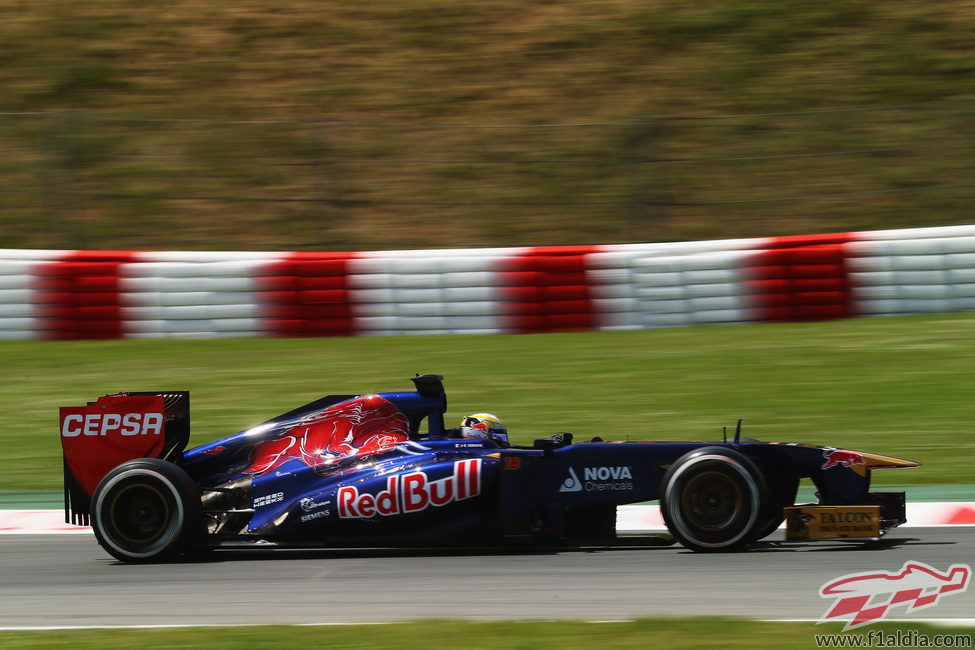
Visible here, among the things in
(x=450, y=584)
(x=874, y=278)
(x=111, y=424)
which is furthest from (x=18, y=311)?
(x=874, y=278)

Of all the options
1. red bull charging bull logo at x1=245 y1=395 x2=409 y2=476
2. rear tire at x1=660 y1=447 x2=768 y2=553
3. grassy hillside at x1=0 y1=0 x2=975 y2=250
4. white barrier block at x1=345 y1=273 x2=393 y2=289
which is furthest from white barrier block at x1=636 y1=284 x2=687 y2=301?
rear tire at x1=660 y1=447 x2=768 y2=553

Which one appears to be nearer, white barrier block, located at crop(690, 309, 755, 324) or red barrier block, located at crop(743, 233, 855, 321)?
red barrier block, located at crop(743, 233, 855, 321)

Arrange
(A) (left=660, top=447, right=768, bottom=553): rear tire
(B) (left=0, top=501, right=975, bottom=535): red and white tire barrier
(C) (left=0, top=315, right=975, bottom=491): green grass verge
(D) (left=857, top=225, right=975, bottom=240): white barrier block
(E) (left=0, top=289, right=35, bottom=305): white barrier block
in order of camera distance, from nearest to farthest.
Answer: (A) (left=660, top=447, right=768, bottom=553): rear tire, (B) (left=0, top=501, right=975, bottom=535): red and white tire barrier, (C) (left=0, top=315, right=975, bottom=491): green grass verge, (D) (left=857, top=225, right=975, bottom=240): white barrier block, (E) (left=0, top=289, right=35, bottom=305): white barrier block

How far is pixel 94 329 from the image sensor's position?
1239 cm

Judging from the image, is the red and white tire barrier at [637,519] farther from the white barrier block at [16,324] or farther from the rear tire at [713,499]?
the white barrier block at [16,324]

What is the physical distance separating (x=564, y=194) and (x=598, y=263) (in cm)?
208

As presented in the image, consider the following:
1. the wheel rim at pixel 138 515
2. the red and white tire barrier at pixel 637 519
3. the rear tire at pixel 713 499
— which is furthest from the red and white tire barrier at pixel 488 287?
the rear tire at pixel 713 499

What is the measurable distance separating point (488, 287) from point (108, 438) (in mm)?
6027

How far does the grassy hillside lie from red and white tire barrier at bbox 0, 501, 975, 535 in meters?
5.99

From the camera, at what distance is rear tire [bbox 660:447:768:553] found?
6008 mm

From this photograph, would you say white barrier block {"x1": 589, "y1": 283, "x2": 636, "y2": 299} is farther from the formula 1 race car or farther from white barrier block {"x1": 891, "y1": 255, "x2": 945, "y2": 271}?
the formula 1 race car

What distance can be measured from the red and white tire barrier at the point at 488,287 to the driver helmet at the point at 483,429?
5264 millimetres

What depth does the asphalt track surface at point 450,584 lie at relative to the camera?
5.21 m

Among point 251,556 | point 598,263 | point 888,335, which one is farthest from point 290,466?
point 888,335
